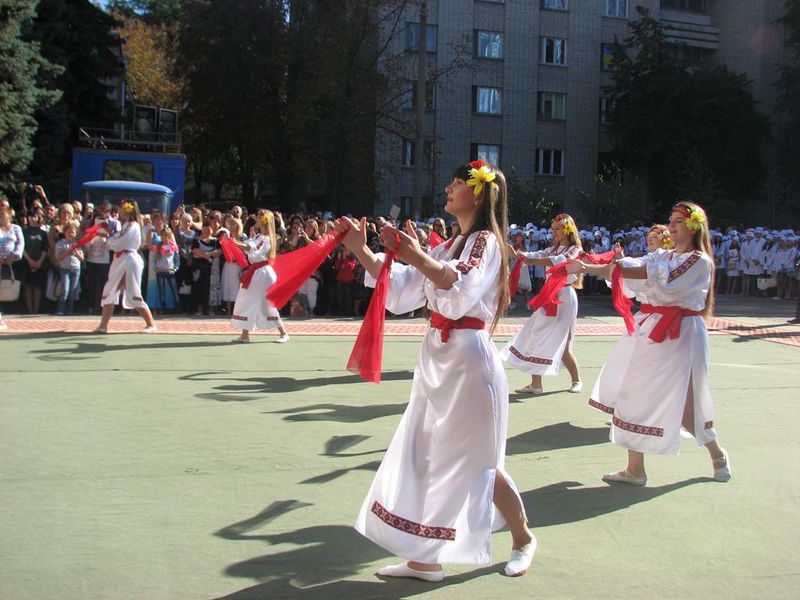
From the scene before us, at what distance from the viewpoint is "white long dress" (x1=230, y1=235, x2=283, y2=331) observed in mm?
Result: 12406

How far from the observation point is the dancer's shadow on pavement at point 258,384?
8.87 metres

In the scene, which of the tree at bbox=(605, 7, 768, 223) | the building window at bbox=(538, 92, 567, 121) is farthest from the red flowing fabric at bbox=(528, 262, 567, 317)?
the building window at bbox=(538, 92, 567, 121)

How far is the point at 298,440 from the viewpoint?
7090mm

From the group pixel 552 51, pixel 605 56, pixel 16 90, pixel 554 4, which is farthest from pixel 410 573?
pixel 605 56

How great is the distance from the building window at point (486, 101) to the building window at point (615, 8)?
6.79 meters

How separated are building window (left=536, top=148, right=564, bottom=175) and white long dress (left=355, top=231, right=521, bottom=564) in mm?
36762

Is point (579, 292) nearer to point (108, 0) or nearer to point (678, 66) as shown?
point (678, 66)

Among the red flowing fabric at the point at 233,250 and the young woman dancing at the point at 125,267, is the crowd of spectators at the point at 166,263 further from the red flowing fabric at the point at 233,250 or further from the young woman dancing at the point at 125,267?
the young woman dancing at the point at 125,267

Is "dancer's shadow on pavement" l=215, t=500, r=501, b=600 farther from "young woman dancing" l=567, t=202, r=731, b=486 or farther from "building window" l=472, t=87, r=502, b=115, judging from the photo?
"building window" l=472, t=87, r=502, b=115

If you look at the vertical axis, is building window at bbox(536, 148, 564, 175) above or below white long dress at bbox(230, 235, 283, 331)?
above

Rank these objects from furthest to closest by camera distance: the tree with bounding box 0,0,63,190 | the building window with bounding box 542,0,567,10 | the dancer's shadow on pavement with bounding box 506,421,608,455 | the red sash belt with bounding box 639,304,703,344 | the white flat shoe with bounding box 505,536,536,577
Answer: the building window with bounding box 542,0,567,10 < the tree with bounding box 0,0,63,190 < the dancer's shadow on pavement with bounding box 506,421,608,455 < the red sash belt with bounding box 639,304,703,344 < the white flat shoe with bounding box 505,536,536,577

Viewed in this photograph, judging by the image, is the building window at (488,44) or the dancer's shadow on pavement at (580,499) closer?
the dancer's shadow on pavement at (580,499)

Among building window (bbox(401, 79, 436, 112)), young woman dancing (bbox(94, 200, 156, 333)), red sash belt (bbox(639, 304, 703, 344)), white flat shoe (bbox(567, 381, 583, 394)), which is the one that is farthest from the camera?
building window (bbox(401, 79, 436, 112))

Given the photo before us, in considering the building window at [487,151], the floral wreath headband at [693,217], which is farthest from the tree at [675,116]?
the floral wreath headband at [693,217]
